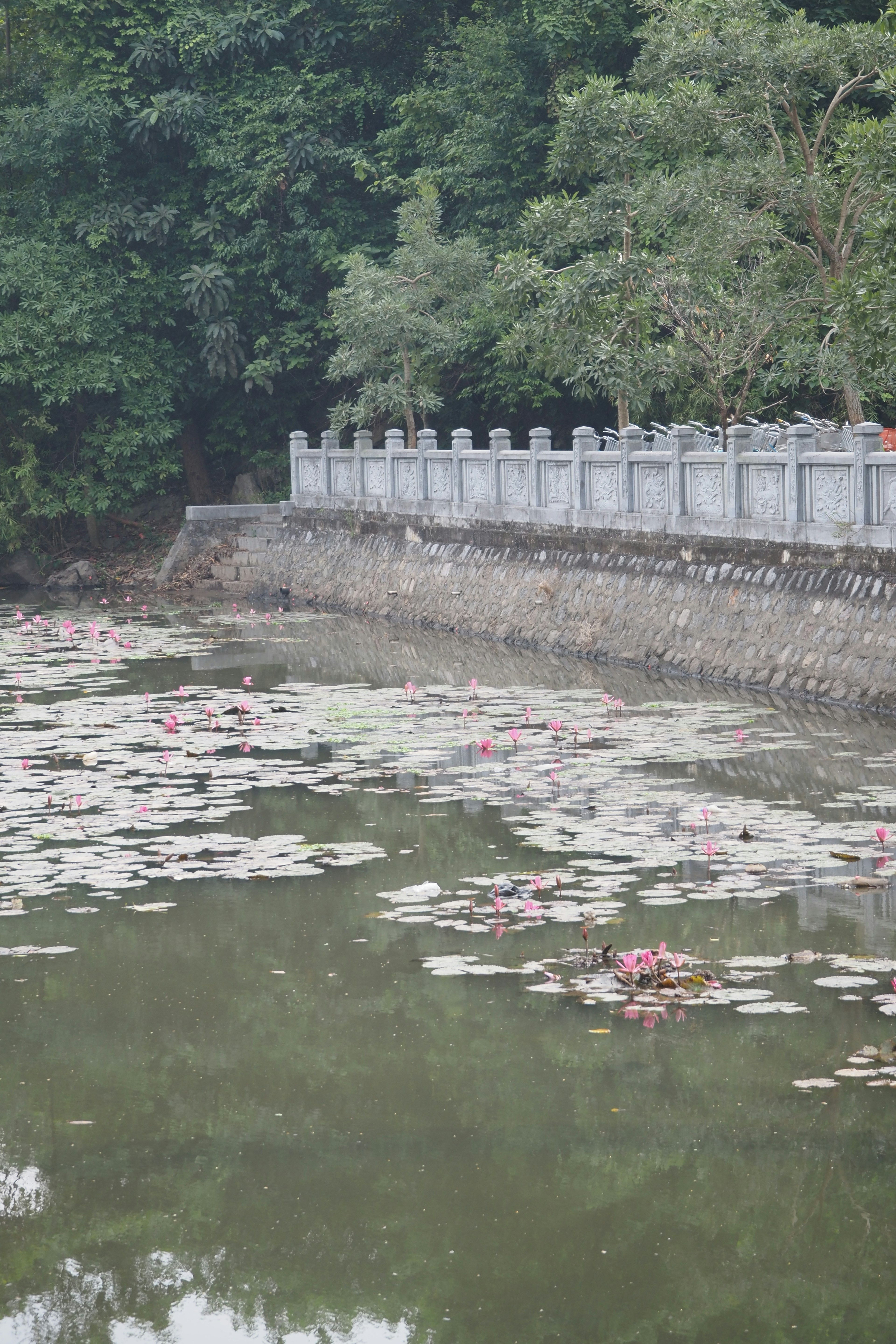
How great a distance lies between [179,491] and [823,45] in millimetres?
18476

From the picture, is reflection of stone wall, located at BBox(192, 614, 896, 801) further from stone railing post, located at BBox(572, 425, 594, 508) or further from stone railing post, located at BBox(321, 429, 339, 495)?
stone railing post, located at BBox(321, 429, 339, 495)

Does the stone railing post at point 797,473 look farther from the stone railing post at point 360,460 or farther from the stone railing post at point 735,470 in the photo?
the stone railing post at point 360,460

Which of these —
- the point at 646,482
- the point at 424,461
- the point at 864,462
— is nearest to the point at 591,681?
the point at 864,462

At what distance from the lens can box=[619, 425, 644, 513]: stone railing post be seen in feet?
62.0

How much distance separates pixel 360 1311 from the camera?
4855mm

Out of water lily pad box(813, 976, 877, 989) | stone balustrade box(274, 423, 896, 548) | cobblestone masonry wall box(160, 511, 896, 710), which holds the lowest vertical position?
water lily pad box(813, 976, 877, 989)

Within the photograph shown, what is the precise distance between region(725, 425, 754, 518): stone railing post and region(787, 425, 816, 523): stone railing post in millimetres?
886

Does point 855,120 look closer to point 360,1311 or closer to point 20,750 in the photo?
Answer: point 20,750

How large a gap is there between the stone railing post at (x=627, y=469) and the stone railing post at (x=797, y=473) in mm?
3081

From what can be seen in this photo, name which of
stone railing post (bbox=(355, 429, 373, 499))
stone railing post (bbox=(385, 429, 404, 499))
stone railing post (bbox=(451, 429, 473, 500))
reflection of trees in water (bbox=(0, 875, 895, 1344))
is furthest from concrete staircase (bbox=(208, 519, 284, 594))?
reflection of trees in water (bbox=(0, 875, 895, 1344))

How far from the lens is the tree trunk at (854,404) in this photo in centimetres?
1894

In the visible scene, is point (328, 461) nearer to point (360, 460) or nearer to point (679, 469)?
point (360, 460)

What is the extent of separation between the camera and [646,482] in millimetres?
18734

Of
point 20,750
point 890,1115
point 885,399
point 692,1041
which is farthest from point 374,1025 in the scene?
point 885,399
